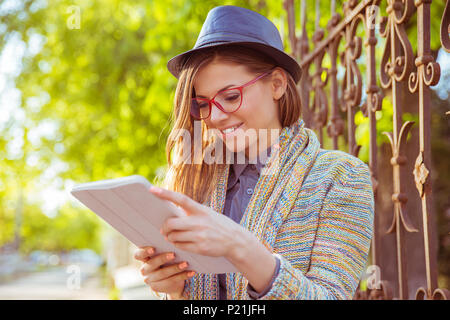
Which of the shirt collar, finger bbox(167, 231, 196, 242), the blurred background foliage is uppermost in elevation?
the blurred background foliage

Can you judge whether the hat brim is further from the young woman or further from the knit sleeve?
the knit sleeve

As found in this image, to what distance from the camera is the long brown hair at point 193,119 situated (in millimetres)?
1864

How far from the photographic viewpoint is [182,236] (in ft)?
3.98

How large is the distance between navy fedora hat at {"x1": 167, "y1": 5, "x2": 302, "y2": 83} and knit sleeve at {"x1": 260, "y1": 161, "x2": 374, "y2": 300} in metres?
0.52

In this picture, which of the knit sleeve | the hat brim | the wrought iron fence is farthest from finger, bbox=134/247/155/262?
the wrought iron fence

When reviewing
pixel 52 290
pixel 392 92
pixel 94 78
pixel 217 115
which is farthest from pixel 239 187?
pixel 52 290

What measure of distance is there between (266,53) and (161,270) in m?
0.90

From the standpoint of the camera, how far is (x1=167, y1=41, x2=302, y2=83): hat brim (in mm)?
1815

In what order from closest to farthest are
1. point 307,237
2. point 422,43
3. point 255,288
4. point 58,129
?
point 255,288 → point 307,237 → point 422,43 → point 58,129

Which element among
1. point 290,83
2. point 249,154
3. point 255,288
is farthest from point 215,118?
point 255,288

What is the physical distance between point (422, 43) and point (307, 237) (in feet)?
2.61

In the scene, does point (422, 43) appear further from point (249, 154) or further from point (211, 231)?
point (211, 231)
